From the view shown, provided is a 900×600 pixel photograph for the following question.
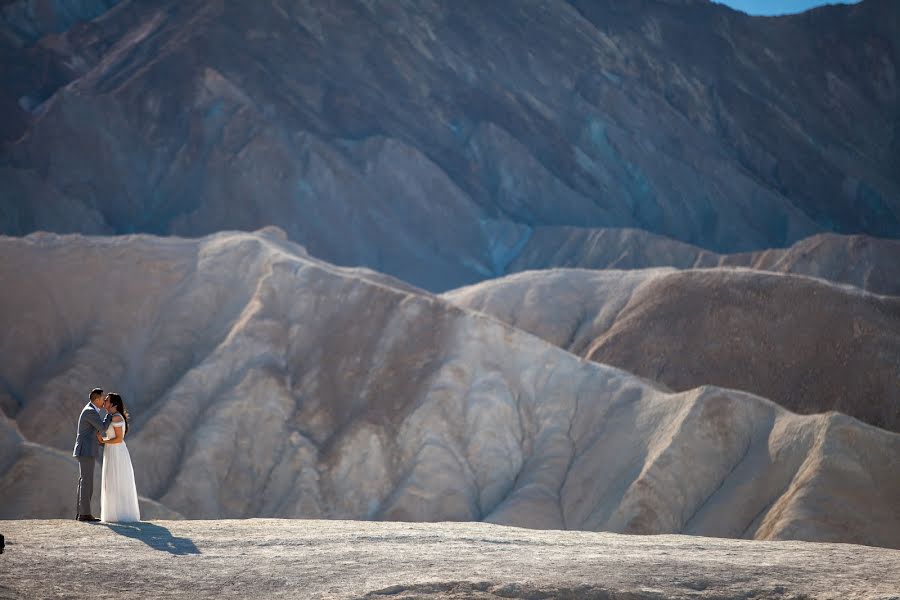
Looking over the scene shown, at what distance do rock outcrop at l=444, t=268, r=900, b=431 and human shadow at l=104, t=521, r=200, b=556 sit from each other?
39.7 meters

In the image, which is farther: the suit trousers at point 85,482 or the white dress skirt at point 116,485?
the suit trousers at point 85,482

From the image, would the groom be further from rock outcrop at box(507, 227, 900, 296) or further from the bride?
rock outcrop at box(507, 227, 900, 296)

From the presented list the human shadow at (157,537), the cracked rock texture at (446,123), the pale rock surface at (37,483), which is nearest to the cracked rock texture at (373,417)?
the pale rock surface at (37,483)

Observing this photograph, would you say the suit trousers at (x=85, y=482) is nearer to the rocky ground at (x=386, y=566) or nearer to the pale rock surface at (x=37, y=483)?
the rocky ground at (x=386, y=566)

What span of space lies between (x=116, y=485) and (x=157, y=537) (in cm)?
142

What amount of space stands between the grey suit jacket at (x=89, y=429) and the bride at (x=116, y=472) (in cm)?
11

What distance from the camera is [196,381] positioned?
152ft

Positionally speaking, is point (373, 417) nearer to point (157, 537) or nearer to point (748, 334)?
point (748, 334)

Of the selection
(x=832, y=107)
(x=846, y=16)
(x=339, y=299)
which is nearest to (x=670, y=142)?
(x=832, y=107)

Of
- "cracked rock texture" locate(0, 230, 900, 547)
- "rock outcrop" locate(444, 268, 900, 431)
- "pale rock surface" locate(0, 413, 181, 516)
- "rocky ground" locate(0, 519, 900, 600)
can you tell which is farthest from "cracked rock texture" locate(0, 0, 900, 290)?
"rocky ground" locate(0, 519, 900, 600)

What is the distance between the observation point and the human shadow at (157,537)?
52.6ft

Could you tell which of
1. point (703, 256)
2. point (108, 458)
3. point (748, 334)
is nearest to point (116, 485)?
point (108, 458)

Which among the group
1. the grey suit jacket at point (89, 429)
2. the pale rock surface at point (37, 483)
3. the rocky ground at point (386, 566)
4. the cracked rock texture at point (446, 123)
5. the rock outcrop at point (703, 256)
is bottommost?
the rocky ground at point (386, 566)

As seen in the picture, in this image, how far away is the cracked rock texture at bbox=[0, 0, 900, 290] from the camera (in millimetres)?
93812
